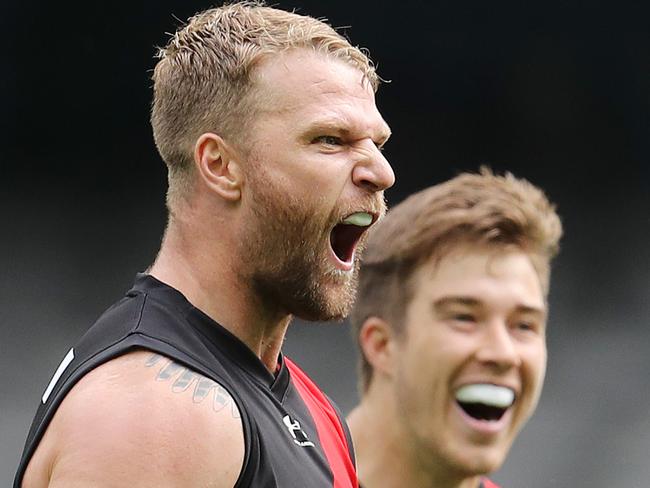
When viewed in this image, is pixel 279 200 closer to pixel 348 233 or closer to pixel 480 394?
pixel 348 233

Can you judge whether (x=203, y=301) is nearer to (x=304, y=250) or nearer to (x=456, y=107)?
(x=304, y=250)

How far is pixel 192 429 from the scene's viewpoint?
1.89 m

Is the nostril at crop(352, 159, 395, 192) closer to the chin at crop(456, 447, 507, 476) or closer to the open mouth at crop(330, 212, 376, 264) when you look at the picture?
the open mouth at crop(330, 212, 376, 264)

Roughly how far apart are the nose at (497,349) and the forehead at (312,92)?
1294mm

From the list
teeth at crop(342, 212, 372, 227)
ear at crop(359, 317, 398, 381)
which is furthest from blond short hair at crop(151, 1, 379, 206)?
ear at crop(359, 317, 398, 381)

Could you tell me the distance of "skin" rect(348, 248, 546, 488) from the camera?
11.5 feet

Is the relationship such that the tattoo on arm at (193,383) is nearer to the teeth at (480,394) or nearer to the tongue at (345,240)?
the tongue at (345,240)

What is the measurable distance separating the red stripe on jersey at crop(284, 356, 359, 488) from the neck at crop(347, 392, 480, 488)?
0.84 m

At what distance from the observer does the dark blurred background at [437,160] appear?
6551mm

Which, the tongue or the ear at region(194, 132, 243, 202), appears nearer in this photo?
the ear at region(194, 132, 243, 202)

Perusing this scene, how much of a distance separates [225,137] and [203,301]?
277mm

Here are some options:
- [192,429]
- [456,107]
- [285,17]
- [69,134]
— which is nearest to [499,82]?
[456,107]

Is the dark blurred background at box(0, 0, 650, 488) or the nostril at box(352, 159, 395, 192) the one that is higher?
the dark blurred background at box(0, 0, 650, 488)

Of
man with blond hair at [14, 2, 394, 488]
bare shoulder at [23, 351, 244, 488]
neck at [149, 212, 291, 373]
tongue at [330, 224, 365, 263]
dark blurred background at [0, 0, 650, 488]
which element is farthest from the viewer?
dark blurred background at [0, 0, 650, 488]
